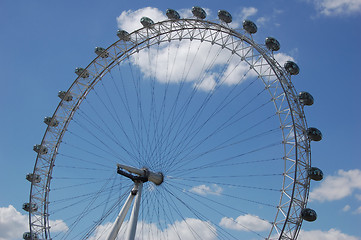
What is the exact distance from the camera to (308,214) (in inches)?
922

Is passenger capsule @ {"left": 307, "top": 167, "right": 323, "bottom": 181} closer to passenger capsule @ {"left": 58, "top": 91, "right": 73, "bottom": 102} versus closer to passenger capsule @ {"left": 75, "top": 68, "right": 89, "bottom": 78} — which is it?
passenger capsule @ {"left": 75, "top": 68, "right": 89, "bottom": 78}

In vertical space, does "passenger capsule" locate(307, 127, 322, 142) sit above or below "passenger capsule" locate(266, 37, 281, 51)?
below

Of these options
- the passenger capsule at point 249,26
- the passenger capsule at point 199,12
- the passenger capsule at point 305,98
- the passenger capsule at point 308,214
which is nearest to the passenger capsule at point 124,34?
the passenger capsule at point 199,12

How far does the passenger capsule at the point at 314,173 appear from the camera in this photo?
2422 cm

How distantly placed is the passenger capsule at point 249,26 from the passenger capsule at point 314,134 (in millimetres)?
8083

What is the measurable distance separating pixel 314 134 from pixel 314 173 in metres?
2.56

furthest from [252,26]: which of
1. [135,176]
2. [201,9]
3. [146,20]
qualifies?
[135,176]

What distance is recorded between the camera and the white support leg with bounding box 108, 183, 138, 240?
26.3 meters

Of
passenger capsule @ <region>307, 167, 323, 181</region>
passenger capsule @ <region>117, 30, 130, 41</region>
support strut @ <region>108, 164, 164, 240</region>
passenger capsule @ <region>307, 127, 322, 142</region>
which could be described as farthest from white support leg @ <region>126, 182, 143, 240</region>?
passenger capsule @ <region>117, 30, 130, 41</region>

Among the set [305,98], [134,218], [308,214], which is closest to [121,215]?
[134,218]

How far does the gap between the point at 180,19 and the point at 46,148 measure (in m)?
16.4

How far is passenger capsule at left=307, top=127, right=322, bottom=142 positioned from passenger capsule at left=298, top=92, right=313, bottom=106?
186 centimetres

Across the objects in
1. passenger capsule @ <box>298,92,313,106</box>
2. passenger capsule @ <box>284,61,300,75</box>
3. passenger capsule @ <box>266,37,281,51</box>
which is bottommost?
passenger capsule @ <box>298,92,313,106</box>

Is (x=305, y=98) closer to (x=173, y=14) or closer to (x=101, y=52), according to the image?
(x=173, y=14)
